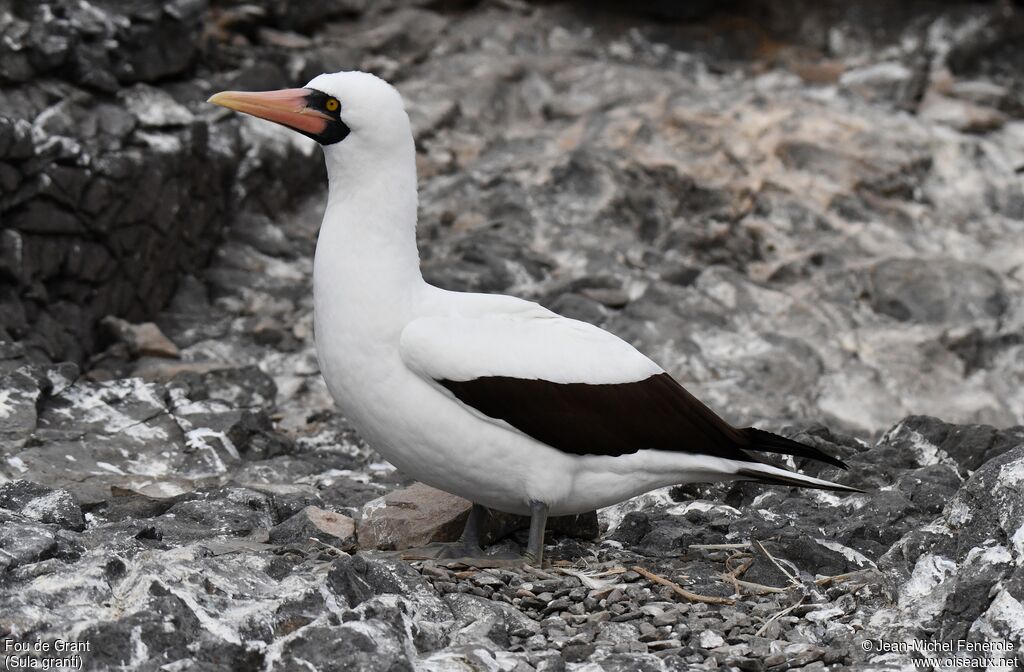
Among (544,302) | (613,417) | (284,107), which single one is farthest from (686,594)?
(544,302)

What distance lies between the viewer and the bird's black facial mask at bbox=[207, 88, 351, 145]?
4570 mm

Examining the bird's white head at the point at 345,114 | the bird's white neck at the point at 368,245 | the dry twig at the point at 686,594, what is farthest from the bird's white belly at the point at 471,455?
the bird's white head at the point at 345,114

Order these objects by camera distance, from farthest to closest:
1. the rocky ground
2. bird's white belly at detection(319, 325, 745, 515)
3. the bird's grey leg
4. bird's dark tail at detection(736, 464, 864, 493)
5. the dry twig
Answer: bird's dark tail at detection(736, 464, 864, 493), the bird's grey leg, bird's white belly at detection(319, 325, 745, 515), the dry twig, the rocky ground

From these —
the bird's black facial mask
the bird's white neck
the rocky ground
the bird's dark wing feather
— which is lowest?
the rocky ground

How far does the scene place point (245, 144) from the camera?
28.6 ft

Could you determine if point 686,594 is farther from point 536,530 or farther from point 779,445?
point 779,445

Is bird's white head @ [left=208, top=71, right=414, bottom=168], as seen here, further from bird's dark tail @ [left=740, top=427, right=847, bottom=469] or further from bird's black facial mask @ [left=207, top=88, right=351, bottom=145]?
bird's dark tail @ [left=740, top=427, right=847, bottom=469]

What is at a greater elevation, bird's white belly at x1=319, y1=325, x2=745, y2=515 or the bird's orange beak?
the bird's orange beak

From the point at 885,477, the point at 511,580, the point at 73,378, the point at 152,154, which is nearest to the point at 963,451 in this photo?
the point at 885,477

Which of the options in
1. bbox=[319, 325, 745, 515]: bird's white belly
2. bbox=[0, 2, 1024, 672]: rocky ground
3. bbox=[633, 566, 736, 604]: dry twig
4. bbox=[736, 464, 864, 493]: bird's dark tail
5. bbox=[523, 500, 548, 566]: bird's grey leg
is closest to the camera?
bbox=[0, 2, 1024, 672]: rocky ground

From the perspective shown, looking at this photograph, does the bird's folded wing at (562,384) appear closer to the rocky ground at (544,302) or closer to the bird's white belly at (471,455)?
the bird's white belly at (471,455)

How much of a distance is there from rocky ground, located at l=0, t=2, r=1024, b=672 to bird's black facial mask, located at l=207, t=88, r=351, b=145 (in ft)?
4.53

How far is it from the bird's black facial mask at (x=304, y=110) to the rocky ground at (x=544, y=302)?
138 cm

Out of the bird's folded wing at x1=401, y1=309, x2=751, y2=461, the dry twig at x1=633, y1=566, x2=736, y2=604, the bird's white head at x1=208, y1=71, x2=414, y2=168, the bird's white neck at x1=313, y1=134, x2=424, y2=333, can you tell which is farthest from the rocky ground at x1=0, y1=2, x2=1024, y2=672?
the bird's white head at x1=208, y1=71, x2=414, y2=168
